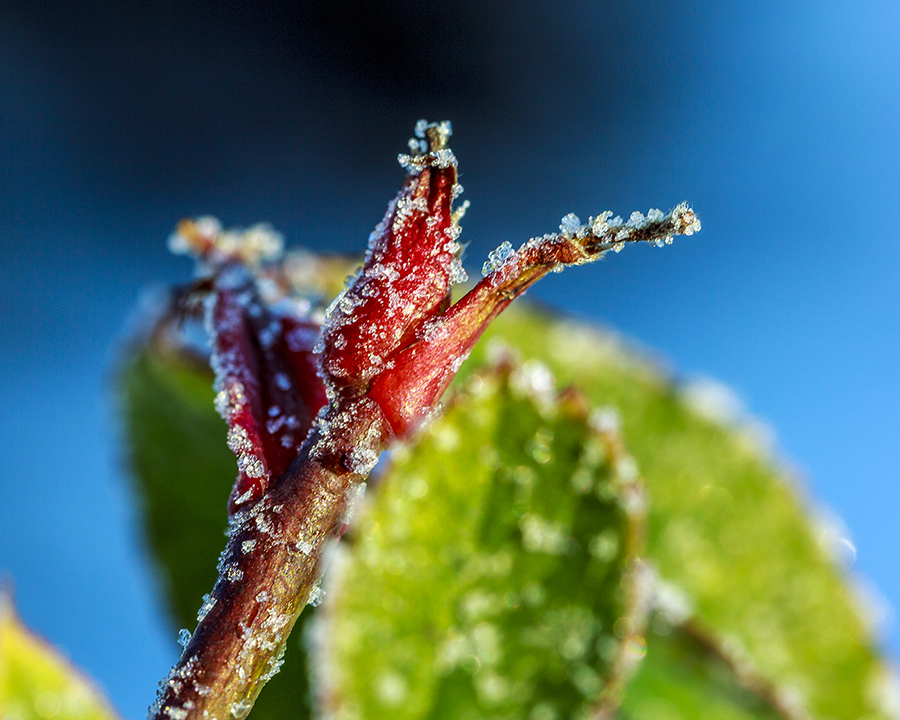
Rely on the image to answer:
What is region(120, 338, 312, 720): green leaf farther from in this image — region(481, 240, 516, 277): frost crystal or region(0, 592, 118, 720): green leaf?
region(481, 240, 516, 277): frost crystal

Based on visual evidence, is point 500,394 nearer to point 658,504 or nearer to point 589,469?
point 589,469

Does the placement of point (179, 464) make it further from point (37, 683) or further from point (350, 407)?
point (350, 407)

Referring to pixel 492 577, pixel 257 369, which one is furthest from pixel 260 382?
pixel 492 577

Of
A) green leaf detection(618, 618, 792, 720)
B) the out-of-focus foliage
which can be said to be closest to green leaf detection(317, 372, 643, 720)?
the out-of-focus foliage

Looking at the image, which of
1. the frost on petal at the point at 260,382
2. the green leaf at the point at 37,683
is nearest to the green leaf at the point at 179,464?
the green leaf at the point at 37,683

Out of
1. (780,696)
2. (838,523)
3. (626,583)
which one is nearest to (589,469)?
(626,583)
